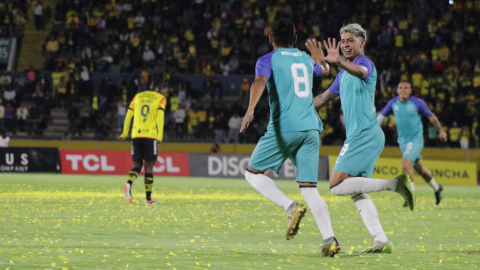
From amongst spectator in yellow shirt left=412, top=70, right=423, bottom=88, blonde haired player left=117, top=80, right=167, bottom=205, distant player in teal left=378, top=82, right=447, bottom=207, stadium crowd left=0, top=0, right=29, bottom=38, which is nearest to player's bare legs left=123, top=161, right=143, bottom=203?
blonde haired player left=117, top=80, right=167, bottom=205

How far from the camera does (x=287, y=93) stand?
25.3 feet

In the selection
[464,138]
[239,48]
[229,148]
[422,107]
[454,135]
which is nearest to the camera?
[422,107]

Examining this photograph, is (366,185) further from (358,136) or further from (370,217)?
(358,136)

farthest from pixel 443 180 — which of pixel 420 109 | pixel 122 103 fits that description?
pixel 122 103

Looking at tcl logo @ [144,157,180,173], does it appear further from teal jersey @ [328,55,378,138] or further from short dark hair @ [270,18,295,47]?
short dark hair @ [270,18,295,47]

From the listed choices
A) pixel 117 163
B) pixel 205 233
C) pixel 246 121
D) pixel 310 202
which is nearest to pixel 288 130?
pixel 246 121

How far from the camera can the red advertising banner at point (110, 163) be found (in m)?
27.1

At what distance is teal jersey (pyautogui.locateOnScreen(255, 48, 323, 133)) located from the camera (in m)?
7.69

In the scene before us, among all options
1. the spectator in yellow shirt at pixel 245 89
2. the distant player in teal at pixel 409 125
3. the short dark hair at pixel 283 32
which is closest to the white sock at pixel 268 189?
the short dark hair at pixel 283 32

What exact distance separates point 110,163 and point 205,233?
58.6 feet

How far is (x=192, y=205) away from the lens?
1481 cm

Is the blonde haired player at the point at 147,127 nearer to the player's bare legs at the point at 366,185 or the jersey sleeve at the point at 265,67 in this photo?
the player's bare legs at the point at 366,185

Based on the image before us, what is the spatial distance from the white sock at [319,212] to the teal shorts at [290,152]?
0.12 m

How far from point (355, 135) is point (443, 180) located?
18.5 m
